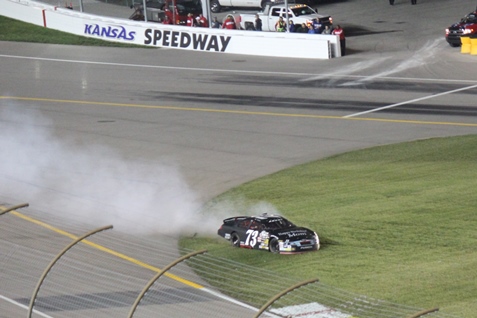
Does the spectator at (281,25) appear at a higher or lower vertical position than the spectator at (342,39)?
higher

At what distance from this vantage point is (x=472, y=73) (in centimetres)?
4406

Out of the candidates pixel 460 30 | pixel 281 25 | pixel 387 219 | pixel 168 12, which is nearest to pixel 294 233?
pixel 387 219

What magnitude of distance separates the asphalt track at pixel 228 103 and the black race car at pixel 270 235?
2125 mm

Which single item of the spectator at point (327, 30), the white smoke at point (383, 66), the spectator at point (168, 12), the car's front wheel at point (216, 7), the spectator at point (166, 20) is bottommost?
the white smoke at point (383, 66)

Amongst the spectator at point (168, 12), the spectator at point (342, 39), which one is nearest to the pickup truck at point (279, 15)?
the spectator at point (342, 39)

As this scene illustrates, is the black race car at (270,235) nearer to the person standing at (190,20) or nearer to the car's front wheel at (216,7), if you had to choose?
the person standing at (190,20)

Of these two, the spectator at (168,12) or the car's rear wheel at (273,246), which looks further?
the spectator at (168,12)

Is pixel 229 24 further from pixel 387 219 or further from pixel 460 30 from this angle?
pixel 387 219

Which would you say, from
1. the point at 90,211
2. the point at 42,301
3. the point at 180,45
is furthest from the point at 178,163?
the point at 180,45

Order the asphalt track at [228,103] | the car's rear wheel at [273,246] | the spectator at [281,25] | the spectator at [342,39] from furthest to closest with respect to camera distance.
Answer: the spectator at [281,25] → the spectator at [342,39] → the asphalt track at [228,103] → the car's rear wheel at [273,246]

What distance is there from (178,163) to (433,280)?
14.1m

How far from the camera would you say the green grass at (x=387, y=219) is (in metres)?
18.5

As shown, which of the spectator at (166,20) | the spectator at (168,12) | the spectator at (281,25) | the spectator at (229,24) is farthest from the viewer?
the spectator at (166,20)

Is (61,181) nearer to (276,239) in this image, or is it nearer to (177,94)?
(276,239)
